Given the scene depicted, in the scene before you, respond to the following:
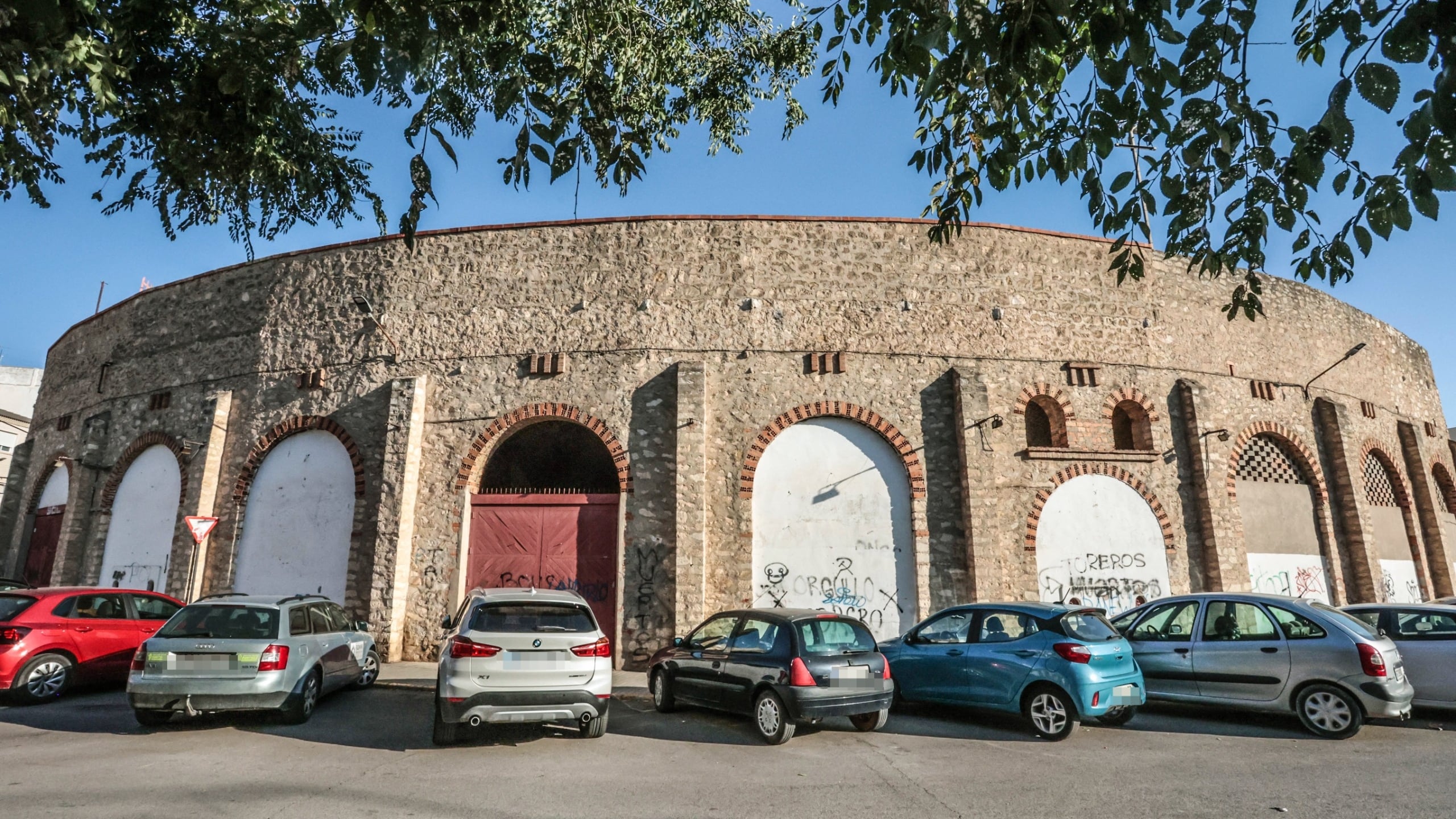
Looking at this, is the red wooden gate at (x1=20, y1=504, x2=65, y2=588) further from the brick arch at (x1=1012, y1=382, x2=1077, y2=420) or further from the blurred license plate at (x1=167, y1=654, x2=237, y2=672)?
the brick arch at (x1=1012, y1=382, x2=1077, y2=420)

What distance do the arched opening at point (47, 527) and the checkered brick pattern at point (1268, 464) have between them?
84.8 ft

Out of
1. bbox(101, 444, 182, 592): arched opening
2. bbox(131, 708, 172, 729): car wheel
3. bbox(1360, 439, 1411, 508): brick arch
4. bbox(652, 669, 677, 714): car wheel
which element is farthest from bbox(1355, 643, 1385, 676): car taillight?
bbox(101, 444, 182, 592): arched opening

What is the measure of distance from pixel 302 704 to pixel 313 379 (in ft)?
28.7

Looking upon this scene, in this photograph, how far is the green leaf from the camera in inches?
139

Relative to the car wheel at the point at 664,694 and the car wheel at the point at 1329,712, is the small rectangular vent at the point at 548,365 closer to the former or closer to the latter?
the car wheel at the point at 664,694

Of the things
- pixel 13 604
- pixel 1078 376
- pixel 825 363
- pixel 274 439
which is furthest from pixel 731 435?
pixel 13 604

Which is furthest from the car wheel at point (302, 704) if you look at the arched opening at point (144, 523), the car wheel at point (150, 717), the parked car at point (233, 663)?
the arched opening at point (144, 523)

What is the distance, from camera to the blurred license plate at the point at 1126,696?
737 cm

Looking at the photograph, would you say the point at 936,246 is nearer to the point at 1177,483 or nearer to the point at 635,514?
the point at 1177,483

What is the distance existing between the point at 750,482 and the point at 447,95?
9353 mm

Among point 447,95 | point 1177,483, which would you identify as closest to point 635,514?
point 447,95

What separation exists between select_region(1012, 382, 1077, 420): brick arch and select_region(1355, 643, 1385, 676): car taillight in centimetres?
684

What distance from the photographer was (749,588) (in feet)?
41.2

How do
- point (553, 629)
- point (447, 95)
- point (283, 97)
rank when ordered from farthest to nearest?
point (553, 629)
point (283, 97)
point (447, 95)
